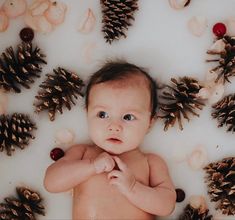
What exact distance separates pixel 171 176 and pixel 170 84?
0.81ft

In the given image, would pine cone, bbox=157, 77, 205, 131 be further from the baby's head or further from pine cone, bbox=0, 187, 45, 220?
pine cone, bbox=0, 187, 45, 220

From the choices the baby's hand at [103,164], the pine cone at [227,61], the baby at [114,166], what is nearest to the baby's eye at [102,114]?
the baby at [114,166]

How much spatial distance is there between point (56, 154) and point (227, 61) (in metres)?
0.51

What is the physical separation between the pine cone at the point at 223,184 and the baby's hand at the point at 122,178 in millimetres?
221

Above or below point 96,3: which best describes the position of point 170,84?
below

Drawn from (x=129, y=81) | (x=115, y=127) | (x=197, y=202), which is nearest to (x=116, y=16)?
(x=129, y=81)

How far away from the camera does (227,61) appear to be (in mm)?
1418

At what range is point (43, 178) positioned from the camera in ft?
4.72

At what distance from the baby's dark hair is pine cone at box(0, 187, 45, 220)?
281 mm

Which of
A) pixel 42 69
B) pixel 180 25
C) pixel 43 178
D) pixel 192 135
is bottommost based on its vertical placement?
pixel 43 178

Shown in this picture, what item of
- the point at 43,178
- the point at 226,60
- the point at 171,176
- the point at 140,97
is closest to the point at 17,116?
the point at 43,178

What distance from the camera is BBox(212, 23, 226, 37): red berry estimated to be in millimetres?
1451

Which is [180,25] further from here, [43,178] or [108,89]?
[43,178]

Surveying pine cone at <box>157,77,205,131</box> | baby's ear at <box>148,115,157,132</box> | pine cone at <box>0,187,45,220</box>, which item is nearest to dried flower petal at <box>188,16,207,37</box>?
pine cone at <box>157,77,205,131</box>
